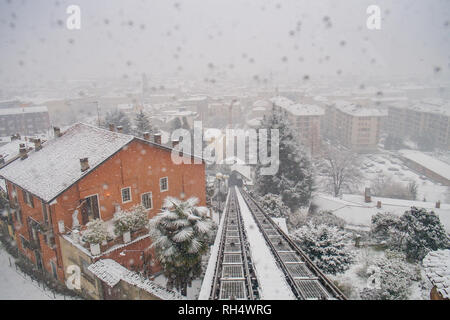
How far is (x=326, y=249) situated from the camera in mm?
12742

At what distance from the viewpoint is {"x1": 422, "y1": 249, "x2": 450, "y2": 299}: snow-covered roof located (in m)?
8.55

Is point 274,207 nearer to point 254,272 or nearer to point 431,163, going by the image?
point 254,272

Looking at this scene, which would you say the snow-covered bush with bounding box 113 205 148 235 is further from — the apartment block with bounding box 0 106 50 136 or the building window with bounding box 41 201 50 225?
the apartment block with bounding box 0 106 50 136

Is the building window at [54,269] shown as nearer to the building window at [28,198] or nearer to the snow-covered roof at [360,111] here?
the building window at [28,198]

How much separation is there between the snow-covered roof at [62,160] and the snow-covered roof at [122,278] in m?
3.32

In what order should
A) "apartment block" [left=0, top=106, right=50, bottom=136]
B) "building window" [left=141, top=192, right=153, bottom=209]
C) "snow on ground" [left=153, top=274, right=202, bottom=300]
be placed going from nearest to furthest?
"snow on ground" [left=153, top=274, right=202, bottom=300] < "building window" [left=141, top=192, right=153, bottom=209] < "apartment block" [left=0, top=106, right=50, bottom=136]

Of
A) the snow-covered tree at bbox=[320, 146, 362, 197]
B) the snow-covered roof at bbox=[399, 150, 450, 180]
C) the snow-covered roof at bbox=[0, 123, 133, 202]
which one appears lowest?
the snow-covered roof at bbox=[399, 150, 450, 180]

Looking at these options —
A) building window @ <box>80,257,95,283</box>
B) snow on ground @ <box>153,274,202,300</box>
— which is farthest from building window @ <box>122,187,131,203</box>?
snow on ground @ <box>153,274,202,300</box>

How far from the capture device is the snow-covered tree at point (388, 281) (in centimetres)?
1067

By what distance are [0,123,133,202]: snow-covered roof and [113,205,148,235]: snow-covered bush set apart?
233cm

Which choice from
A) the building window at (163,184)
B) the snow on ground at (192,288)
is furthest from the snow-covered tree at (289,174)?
the snow on ground at (192,288)

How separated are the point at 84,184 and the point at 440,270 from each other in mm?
12615
